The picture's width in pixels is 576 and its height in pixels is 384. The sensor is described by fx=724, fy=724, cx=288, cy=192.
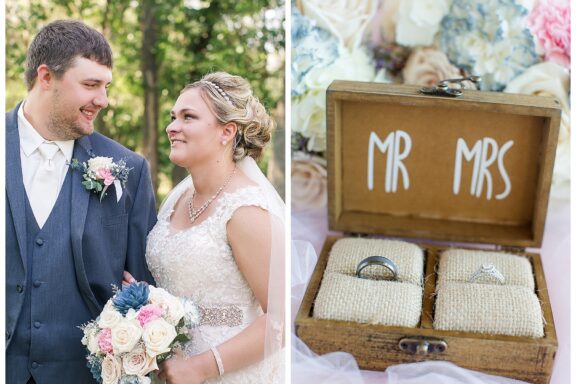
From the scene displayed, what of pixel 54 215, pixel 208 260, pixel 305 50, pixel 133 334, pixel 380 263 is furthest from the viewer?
pixel 305 50

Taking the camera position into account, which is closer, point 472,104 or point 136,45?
point 472,104

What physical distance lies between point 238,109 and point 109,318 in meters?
0.60

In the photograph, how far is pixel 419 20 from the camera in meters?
2.52

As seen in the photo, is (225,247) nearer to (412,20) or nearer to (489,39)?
(412,20)

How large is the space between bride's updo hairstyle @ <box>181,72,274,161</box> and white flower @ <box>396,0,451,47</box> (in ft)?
2.81

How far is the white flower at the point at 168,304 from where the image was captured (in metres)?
1.65

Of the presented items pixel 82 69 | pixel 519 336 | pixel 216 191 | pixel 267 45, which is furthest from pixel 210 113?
pixel 267 45

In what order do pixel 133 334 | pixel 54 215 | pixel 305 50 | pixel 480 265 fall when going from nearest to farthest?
1. pixel 133 334
2. pixel 54 215
3. pixel 480 265
4. pixel 305 50

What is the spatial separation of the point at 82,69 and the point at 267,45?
2.09m

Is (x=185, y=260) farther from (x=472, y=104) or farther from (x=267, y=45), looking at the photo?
(x=267, y=45)

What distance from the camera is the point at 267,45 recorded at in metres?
3.69

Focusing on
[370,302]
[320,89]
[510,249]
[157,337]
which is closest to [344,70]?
[320,89]

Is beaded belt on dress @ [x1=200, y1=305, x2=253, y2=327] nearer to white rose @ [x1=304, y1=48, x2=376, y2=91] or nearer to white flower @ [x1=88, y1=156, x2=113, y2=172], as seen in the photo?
white flower @ [x1=88, y1=156, x2=113, y2=172]

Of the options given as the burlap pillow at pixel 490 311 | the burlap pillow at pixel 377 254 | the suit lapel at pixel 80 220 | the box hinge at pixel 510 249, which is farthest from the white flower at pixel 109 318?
the box hinge at pixel 510 249
